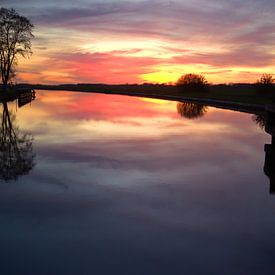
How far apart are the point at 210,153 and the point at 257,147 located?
353 cm

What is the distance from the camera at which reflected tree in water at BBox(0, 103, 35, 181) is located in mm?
14209

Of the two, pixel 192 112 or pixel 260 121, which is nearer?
pixel 260 121

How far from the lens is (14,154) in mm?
17453

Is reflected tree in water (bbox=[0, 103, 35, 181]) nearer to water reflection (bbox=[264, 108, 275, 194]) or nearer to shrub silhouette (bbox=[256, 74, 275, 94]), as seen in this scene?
water reflection (bbox=[264, 108, 275, 194])

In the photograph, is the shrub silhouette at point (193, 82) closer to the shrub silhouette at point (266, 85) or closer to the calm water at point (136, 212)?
the shrub silhouette at point (266, 85)

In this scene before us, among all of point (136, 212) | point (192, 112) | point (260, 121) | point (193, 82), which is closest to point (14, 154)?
point (136, 212)

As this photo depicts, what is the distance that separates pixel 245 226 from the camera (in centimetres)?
900

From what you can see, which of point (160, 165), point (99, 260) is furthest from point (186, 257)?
point (160, 165)

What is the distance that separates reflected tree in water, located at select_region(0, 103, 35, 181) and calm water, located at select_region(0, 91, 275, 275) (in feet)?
0.27

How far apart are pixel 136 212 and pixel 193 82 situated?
88.1m

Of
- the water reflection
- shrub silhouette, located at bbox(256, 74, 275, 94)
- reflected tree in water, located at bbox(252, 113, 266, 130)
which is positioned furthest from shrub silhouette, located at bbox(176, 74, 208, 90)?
the water reflection

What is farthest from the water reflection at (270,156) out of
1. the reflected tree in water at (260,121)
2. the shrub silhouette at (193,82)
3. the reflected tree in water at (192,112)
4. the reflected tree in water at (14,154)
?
the shrub silhouette at (193,82)

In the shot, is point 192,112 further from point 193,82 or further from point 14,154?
point 193,82

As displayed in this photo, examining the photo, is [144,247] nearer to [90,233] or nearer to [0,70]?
[90,233]
